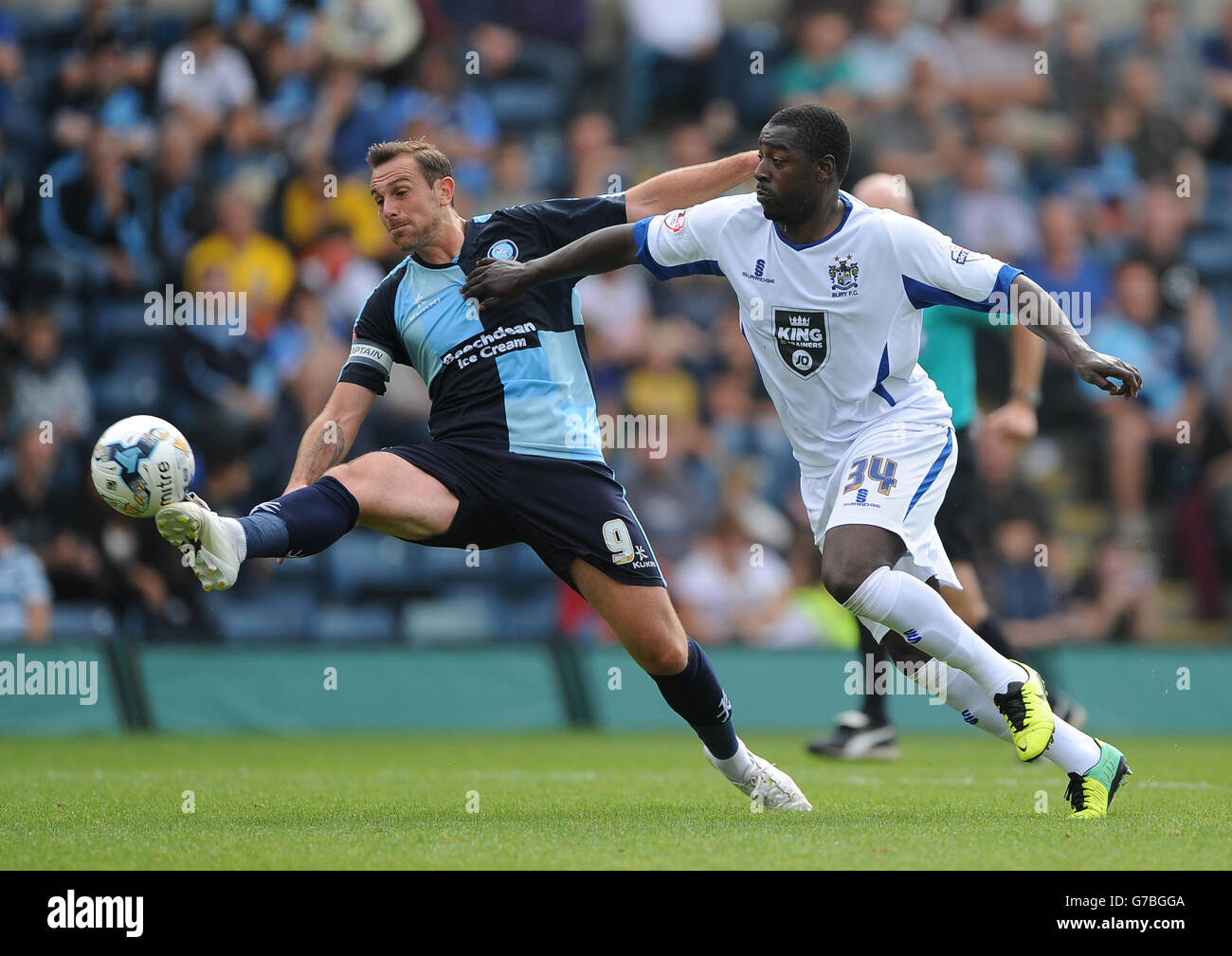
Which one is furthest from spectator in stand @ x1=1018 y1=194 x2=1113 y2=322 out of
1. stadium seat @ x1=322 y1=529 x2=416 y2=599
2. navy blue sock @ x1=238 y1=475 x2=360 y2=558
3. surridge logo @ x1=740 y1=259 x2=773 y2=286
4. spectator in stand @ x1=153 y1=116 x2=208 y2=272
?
navy blue sock @ x1=238 y1=475 x2=360 y2=558

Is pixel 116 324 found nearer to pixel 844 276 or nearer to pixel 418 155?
pixel 418 155

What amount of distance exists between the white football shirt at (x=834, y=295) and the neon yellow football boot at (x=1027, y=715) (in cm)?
116

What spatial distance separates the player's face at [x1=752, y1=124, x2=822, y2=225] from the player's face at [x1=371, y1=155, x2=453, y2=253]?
1.41 metres

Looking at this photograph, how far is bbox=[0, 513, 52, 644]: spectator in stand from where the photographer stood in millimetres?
12156

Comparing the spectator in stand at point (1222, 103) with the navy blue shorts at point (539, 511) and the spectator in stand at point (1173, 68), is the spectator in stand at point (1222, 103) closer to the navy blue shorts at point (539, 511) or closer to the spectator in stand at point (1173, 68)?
the spectator in stand at point (1173, 68)

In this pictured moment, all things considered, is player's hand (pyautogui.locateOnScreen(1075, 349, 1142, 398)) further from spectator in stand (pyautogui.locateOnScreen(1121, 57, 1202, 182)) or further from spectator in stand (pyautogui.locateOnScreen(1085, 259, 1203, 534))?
spectator in stand (pyautogui.locateOnScreen(1121, 57, 1202, 182))

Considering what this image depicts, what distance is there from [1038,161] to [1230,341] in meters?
2.77

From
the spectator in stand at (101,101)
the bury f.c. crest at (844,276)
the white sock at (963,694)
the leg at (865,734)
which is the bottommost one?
the leg at (865,734)

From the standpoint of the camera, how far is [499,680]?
1206 centimetres

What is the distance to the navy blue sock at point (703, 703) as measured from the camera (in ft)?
21.7

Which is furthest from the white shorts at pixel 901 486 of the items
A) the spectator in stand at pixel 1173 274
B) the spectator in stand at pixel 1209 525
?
the spectator in stand at pixel 1173 274

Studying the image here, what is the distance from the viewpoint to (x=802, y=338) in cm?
643

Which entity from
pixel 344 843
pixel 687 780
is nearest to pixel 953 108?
pixel 687 780

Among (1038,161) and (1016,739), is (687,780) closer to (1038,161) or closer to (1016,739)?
(1016,739)
